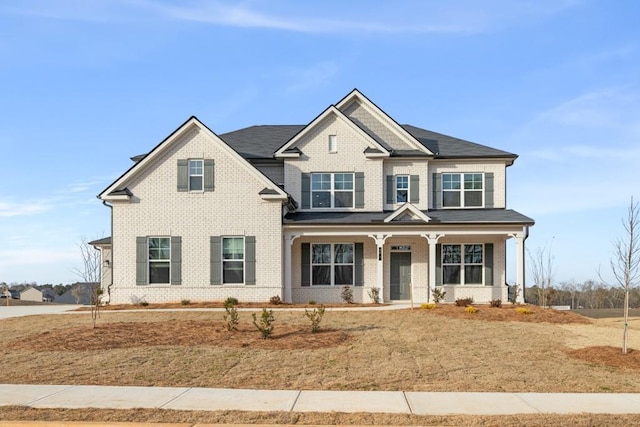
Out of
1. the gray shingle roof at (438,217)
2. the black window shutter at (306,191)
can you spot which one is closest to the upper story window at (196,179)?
the gray shingle roof at (438,217)

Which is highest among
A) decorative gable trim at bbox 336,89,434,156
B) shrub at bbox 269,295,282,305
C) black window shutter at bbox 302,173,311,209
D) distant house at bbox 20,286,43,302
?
decorative gable trim at bbox 336,89,434,156

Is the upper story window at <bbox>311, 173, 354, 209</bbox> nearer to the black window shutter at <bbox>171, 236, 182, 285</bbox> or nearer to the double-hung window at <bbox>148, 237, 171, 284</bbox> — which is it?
the black window shutter at <bbox>171, 236, 182, 285</bbox>

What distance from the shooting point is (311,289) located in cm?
2638

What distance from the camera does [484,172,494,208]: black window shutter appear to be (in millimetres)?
27672

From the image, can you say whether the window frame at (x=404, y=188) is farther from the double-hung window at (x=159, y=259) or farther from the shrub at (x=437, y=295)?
the double-hung window at (x=159, y=259)

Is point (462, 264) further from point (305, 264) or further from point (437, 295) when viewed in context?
point (305, 264)

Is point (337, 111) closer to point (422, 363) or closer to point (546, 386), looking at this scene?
point (422, 363)

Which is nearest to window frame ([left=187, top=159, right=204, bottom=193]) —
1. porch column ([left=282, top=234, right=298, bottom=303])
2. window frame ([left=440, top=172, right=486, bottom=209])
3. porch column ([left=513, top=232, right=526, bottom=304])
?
porch column ([left=282, top=234, right=298, bottom=303])

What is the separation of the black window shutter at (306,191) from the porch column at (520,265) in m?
8.87

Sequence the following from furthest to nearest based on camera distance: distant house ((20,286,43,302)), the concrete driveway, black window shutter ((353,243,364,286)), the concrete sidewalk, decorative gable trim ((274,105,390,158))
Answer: distant house ((20,286,43,302)), decorative gable trim ((274,105,390,158)), black window shutter ((353,243,364,286)), the concrete driveway, the concrete sidewalk

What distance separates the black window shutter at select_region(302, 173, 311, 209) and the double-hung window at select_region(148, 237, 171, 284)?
240 inches

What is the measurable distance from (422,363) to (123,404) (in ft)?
19.5

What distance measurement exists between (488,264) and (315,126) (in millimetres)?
9678

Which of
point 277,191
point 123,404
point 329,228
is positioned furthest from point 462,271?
point 123,404
